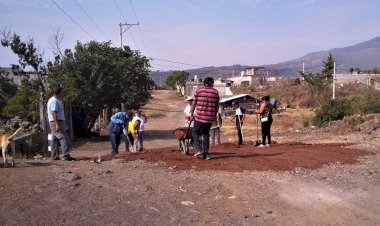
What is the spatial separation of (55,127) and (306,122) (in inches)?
738

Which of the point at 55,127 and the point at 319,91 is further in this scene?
the point at 319,91

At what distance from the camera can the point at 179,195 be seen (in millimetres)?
6902

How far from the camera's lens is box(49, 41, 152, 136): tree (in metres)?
23.2

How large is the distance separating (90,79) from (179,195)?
690 inches

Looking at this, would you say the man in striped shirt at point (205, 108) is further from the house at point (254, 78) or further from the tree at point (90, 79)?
the house at point (254, 78)

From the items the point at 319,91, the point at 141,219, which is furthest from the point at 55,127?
the point at 319,91

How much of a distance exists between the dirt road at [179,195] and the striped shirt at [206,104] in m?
1.10

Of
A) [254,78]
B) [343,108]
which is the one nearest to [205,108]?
[343,108]

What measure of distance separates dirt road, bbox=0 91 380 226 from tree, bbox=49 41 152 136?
14555 mm

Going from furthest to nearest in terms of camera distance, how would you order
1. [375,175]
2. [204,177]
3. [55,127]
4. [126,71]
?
[126,71], [55,127], [375,175], [204,177]

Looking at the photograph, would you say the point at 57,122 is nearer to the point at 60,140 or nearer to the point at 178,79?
the point at 60,140

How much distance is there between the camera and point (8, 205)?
6.08 m

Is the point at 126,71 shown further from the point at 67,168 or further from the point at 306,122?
the point at 67,168

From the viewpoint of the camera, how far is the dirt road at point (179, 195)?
5973mm
